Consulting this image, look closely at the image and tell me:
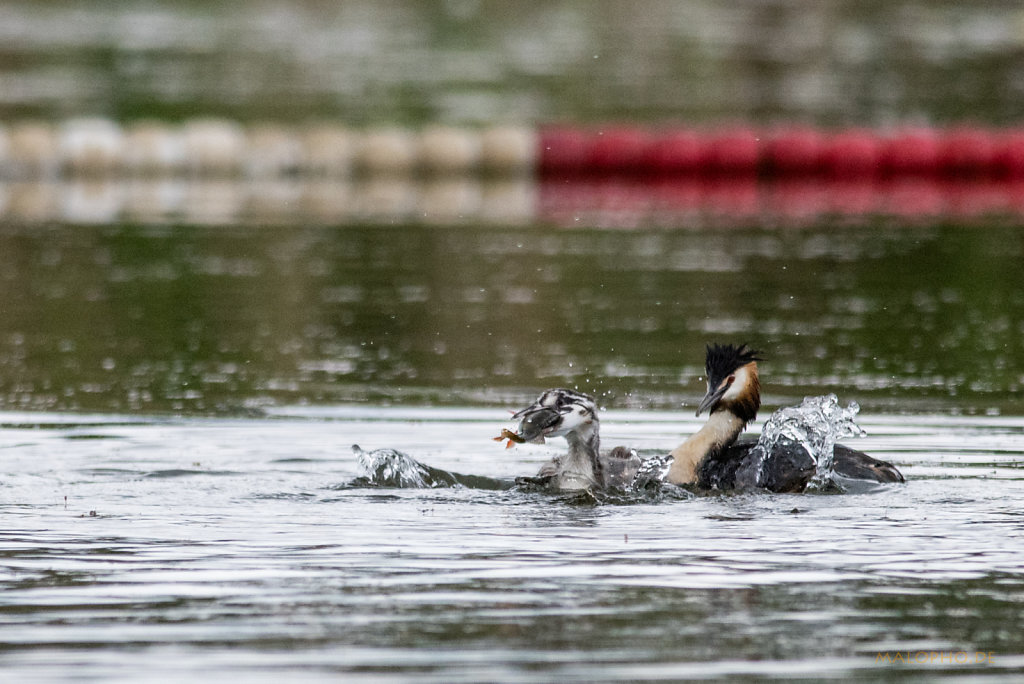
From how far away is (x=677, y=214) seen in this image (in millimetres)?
25328

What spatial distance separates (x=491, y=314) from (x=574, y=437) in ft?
22.1

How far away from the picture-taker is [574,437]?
9.86m

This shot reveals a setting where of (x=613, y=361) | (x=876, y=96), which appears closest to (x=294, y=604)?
(x=613, y=361)

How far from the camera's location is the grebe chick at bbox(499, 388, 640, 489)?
9656mm

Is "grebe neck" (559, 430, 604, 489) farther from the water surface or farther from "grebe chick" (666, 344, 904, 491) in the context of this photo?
"grebe chick" (666, 344, 904, 491)

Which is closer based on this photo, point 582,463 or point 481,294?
point 582,463

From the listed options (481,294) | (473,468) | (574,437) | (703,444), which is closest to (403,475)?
(473,468)

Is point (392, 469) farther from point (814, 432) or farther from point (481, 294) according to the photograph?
point (481, 294)

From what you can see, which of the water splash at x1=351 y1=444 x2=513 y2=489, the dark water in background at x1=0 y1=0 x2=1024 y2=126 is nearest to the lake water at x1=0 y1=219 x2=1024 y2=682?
the water splash at x1=351 y1=444 x2=513 y2=489

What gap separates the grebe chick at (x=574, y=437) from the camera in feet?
31.7

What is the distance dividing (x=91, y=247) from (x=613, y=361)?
9.30 m

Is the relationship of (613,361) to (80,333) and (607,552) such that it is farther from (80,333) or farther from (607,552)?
(607,552)

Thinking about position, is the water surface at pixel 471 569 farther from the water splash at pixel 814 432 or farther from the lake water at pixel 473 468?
the water splash at pixel 814 432

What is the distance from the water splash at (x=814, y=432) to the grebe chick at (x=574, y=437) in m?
Answer: 0.69
